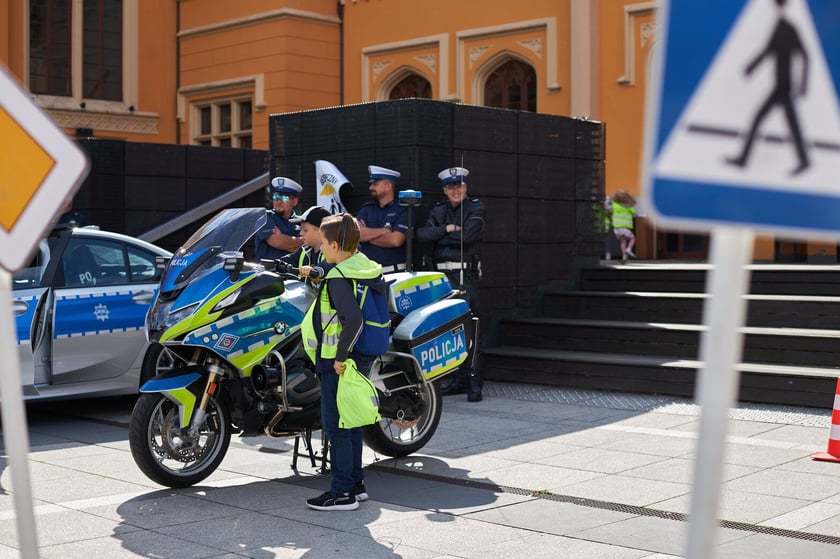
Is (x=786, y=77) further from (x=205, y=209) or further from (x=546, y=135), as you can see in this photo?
(x=205, y=209)

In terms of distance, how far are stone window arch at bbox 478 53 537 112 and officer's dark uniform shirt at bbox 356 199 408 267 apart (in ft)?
37.9

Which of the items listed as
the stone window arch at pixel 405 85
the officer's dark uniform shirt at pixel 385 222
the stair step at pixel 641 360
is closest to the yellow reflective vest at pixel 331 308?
the officer's dark uniform shirt at pixel 385 222

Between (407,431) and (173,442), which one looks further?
(407,431)

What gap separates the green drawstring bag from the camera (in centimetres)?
648

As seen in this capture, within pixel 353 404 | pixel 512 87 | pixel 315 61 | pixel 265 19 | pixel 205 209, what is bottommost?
pixel 353 404

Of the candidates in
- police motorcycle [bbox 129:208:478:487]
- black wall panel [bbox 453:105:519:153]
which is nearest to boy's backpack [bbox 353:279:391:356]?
police motorcycle [bbox 129:208:478:487]

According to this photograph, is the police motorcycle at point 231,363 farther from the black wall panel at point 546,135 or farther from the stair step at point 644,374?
the black wall panel at point 546,135

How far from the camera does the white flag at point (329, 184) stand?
39.1 ft

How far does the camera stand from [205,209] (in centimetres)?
1650

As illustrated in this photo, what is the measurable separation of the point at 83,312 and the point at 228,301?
3.11 m

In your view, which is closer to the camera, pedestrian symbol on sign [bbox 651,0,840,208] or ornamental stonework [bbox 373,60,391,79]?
pedestrian symbol on sign [bbox 651,0,840,208]

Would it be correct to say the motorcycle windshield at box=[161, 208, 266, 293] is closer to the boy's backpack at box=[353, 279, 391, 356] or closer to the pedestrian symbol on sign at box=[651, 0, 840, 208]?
the boy's backpack at box=[353, 279, 391, 356]

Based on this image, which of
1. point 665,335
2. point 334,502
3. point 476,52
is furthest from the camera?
point 476,52

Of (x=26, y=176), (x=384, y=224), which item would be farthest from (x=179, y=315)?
(x=384, y=224)
